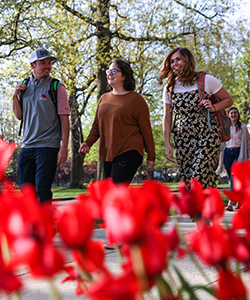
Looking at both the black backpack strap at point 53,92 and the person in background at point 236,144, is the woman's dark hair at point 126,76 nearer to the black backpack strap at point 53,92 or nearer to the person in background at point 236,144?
the black backpack strap at point 53,92

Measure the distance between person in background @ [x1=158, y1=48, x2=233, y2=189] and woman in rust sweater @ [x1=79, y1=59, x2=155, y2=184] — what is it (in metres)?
0.38

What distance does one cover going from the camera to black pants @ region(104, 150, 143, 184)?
15.2 feet

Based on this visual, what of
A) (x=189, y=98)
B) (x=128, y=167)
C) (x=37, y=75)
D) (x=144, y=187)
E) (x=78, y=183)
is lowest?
(x=78, y=183)

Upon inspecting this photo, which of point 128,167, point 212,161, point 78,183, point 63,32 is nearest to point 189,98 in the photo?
point 212,161

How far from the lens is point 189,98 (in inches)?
183

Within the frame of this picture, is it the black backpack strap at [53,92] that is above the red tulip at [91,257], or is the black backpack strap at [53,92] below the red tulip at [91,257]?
above

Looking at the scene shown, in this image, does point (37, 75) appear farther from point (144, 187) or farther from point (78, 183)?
point (78, 183)

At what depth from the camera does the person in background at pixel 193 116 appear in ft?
14.9

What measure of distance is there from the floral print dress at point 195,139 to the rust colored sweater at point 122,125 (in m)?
0.37

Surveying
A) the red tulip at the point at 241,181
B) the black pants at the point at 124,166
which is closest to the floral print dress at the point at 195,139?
the black pants at the point at 124,166

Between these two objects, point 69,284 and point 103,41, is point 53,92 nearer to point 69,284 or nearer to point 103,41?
point 69,284

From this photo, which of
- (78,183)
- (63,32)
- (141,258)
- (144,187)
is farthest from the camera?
(78,183)

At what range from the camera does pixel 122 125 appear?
4719 mm

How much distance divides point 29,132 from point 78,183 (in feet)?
68.8
